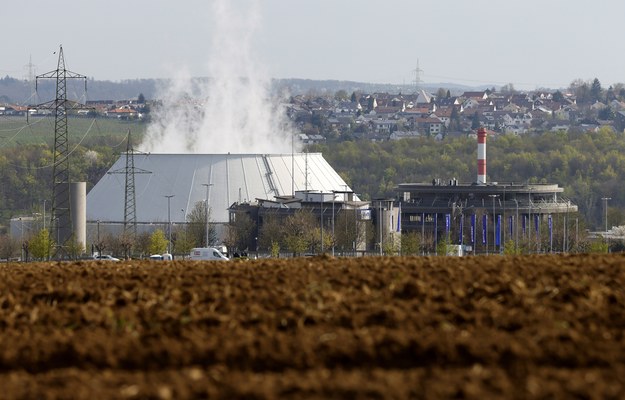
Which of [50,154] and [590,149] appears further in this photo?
[590,149]

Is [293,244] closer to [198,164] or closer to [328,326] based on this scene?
[198,164]

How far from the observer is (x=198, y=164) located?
395 feet

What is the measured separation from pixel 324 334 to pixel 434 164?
6048 inches

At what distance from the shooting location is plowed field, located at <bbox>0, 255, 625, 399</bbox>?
16125 millimetres

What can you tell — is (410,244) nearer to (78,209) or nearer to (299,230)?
(299,230)

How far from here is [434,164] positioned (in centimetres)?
17250

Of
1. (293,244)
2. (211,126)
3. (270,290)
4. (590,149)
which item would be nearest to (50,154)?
(211,126)

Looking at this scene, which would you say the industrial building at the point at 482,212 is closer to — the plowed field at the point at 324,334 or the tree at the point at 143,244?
the tree at the point at 143,244

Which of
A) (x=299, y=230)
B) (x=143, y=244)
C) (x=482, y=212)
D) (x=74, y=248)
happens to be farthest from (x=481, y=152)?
(x=74, y=248)

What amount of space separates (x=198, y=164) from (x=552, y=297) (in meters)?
98.5

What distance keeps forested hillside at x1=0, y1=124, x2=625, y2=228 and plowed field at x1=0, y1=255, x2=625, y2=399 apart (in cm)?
10172

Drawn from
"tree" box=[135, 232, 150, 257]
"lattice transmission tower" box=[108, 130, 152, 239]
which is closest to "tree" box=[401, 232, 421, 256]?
"tree" box=[135, 232, 150, 257]

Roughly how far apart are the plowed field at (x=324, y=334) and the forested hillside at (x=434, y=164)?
10172 cm

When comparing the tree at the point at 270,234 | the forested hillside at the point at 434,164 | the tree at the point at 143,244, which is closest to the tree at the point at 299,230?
the tree at the point at 270,234
